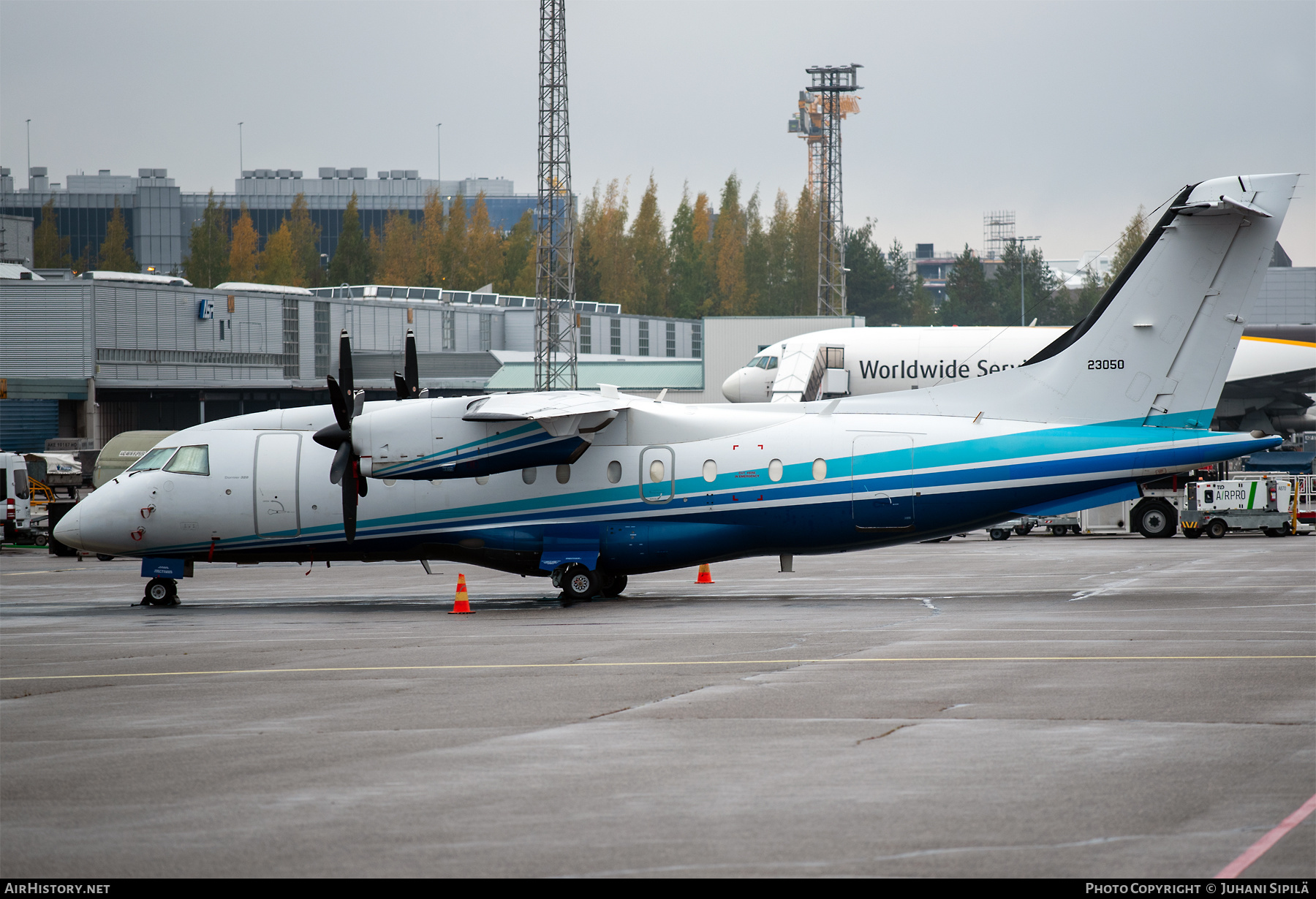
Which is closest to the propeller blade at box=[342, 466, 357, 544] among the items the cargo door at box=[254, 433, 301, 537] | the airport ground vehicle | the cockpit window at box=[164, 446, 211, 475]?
the cargo door at box=[254, 433, 301, 537]

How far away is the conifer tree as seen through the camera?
422ft

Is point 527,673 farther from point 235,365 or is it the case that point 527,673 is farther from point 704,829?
point 235,365

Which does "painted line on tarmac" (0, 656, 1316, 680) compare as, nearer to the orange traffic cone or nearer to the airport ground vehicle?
the orange traffic cone

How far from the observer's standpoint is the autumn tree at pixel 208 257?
123500mm

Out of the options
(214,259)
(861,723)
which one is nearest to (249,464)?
(861,723)

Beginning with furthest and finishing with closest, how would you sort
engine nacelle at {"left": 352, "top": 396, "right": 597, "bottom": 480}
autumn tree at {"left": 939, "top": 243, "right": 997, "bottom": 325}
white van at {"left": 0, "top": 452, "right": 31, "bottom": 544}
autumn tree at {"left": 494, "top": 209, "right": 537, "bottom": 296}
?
autumn tree at {"left": 939, "top": 243, "right": 997, "bottom": 325}
autumn tree at {"left": 494, "top": 209, "right": 537, "bottom": 296}
white van at {"left": 0, "top": 452, "right": 31, "bottom": 544}
engine nacelle at {"left": 352, "top": 396, "right": 597, "bottom": 480}

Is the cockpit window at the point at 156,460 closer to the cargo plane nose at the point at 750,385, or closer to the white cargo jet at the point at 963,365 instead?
the white cargo jet at the point at 963,365

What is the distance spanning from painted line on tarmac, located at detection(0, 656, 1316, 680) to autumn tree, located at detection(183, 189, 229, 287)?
115 meters

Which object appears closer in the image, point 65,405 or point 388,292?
point 65,405

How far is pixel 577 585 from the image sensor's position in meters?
24.4

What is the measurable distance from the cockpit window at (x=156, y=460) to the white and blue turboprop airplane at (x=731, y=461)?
109 millimetres

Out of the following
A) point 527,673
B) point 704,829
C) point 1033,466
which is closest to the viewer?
point 704,829

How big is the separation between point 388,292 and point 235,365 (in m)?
26.8
